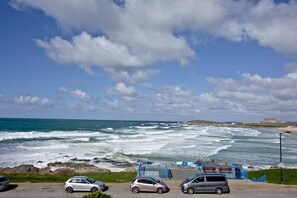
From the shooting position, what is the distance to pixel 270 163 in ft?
164

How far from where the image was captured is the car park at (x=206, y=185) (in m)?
23.8

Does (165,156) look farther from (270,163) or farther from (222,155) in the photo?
(270,163)

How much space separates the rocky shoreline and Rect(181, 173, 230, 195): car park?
16.1 m

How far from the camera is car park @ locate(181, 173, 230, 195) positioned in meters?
23.8

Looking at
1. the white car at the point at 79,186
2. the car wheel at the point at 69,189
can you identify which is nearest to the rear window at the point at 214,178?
the white car at the point at 79,186

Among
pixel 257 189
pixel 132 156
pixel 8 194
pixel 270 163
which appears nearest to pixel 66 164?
pixel 132 156

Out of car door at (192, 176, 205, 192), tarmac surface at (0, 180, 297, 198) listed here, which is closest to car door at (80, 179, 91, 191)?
tarmac surface at (0, 180, 297, 198)

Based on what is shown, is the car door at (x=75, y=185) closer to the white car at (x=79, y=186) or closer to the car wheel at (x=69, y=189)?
the white car at (x=79, y=186)

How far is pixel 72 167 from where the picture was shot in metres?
41.9

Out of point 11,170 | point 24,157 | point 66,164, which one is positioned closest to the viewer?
point 11,170

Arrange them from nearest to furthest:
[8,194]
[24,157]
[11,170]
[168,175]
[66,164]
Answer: [8,194]
[168,175]
[11,170]
[66,164]
[24,157]

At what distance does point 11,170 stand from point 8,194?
15.0 metres

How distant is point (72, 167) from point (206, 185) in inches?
895

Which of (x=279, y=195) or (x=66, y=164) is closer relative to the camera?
(x=279, y=195)
